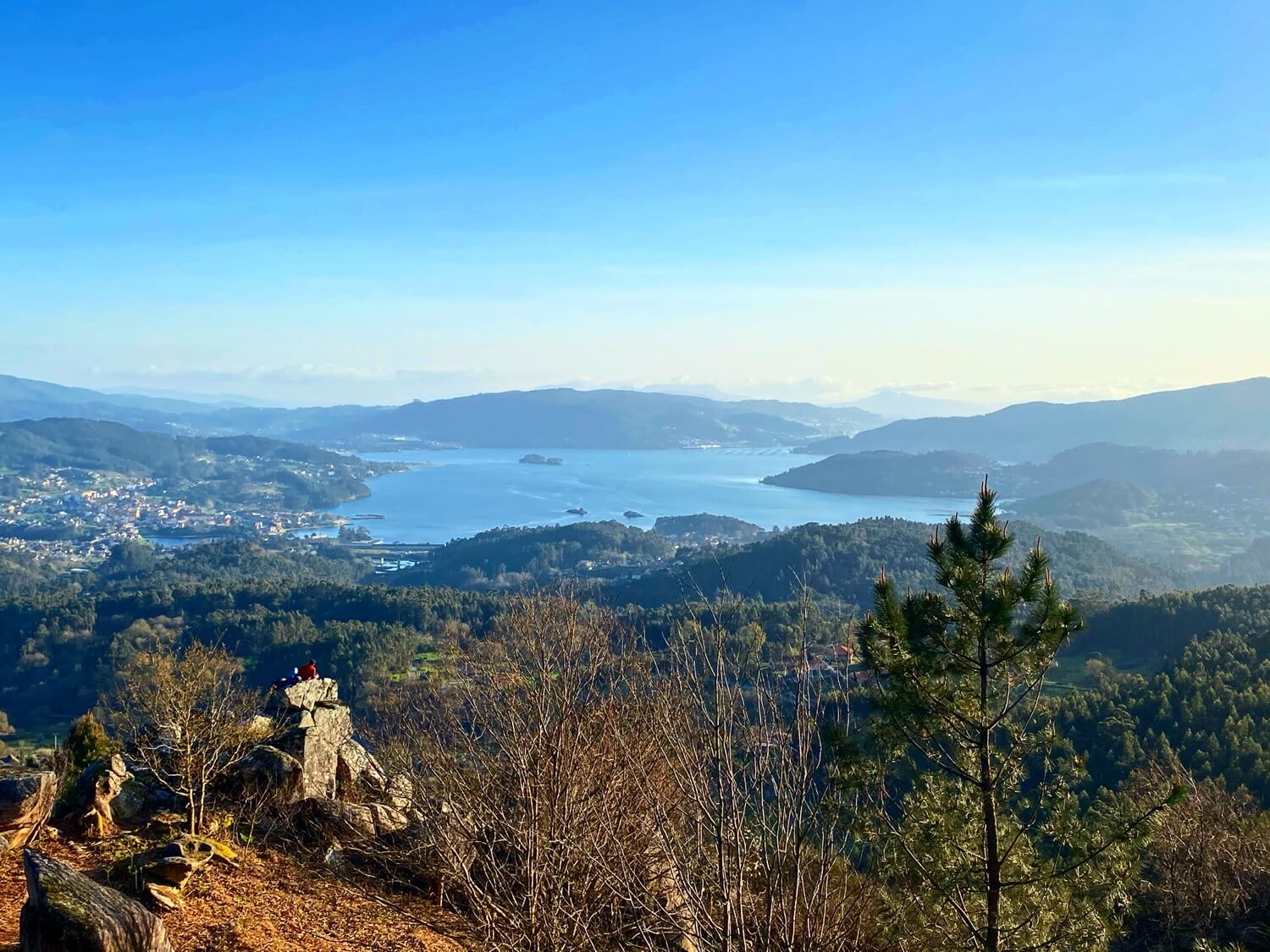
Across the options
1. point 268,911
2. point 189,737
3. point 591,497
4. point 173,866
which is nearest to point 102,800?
point 189,737

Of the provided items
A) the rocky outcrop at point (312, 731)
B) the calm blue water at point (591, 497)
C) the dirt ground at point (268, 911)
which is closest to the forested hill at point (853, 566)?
the calm blue water at point (591, 497)

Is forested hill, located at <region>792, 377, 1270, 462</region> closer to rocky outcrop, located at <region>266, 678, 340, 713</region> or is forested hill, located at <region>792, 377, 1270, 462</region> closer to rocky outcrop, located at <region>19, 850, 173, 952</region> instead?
rocky outcrop, located at <region>266, 678, 340, 713</region>

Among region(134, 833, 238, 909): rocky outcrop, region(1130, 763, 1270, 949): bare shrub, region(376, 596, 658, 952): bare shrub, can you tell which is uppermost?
region(376, 596, 658, 952): bare shrub

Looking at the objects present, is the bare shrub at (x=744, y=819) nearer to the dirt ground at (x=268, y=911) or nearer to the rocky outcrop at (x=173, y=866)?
the dirt ground at (x=268, y=911)

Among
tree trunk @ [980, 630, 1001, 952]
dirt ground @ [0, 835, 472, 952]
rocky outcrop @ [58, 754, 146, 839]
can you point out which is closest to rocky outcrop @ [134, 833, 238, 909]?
dirt ground @ [0, 835, 472, 952]

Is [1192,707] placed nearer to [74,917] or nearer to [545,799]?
[545,799]

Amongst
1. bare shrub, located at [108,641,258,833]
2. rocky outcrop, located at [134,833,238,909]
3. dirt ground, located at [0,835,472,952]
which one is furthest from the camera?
bare shrub, located at [108,641,258,833]

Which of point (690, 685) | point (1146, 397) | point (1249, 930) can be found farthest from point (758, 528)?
point (1146, 397)
